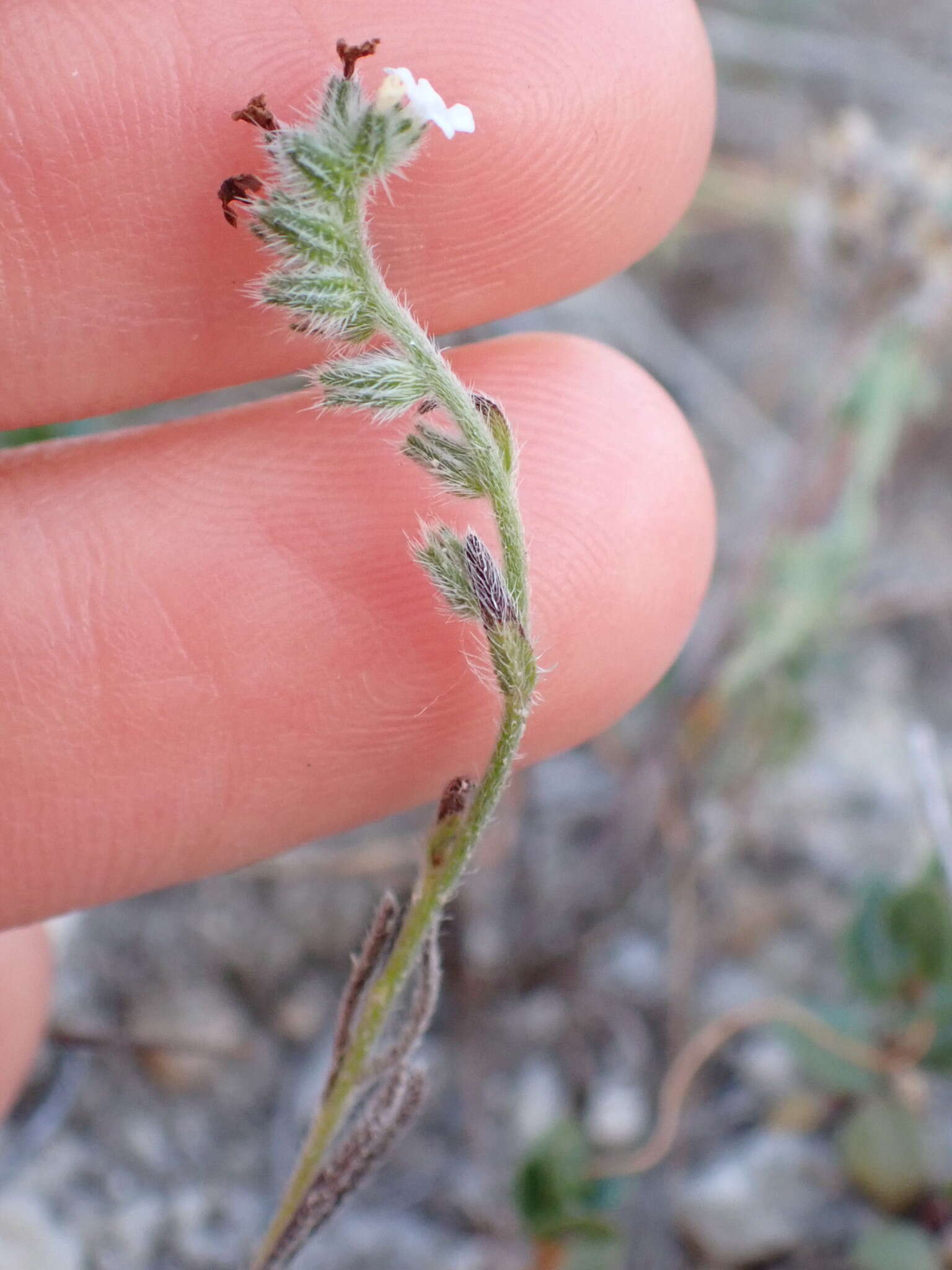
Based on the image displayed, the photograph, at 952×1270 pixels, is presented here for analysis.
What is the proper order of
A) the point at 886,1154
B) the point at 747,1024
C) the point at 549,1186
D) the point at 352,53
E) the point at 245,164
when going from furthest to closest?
the point at 747,1024 → the point at 886,1154 → the point at 549,1186 → the point at 245,164 → the point at 352,53

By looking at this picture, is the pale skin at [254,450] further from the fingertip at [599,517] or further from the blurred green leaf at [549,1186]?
the blurred green leaf at [549,1186]

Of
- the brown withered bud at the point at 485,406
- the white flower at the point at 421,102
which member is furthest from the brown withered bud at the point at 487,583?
the white flower at the point at 421,102

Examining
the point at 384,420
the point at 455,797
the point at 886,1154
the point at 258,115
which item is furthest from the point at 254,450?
the point at 886,1154

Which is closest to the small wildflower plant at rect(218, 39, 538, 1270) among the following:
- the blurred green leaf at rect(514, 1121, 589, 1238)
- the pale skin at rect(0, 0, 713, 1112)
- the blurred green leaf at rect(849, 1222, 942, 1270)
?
the pale skin at rect(0, 0, 713, 1112)

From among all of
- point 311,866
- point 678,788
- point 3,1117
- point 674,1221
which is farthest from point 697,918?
point 3,1117

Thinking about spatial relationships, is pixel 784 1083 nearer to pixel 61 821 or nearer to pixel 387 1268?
pixel 387 1268

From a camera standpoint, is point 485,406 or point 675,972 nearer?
point 485,406

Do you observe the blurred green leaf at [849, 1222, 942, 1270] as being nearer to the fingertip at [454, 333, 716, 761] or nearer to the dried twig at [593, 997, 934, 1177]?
the dried twig at [593, 997, 934, 1177]

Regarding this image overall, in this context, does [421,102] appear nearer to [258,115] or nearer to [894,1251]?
[258,115]
